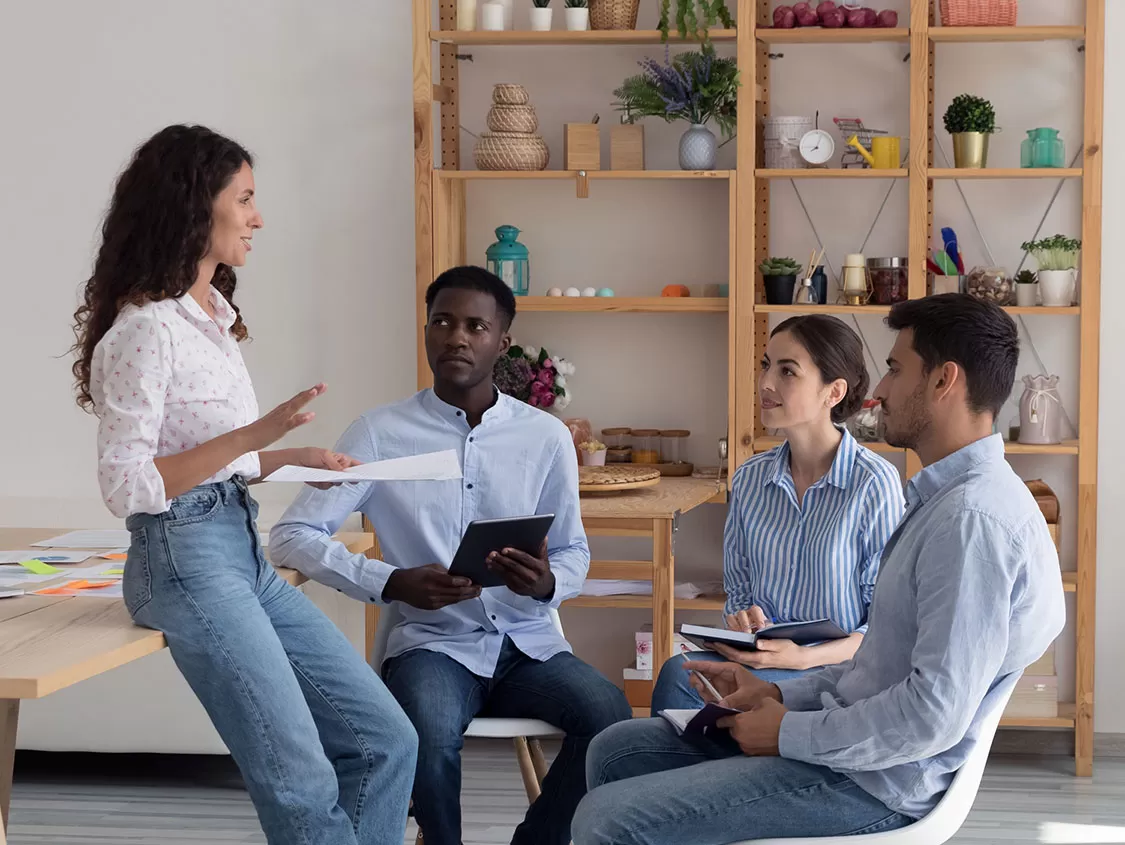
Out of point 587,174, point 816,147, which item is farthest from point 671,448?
point 816,147

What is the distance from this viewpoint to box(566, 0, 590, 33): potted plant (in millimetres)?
3619

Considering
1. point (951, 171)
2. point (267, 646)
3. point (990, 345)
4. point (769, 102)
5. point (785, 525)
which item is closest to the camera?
point (990, 345)

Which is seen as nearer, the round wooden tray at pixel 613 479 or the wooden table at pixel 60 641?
the wooden table at pixel 60 641

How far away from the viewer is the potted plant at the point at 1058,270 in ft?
11.7

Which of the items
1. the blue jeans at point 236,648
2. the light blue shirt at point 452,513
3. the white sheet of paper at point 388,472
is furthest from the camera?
the light blue shirt at point 452,513

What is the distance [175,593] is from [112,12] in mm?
2700

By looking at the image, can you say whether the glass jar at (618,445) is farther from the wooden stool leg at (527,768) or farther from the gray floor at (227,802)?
the wooden stool leg at (527,768)

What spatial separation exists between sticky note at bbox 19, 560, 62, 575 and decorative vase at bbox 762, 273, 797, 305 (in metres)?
2.11

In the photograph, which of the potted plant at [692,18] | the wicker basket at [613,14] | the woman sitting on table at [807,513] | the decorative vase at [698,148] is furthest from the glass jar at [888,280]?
the woman sitting on table at [807,513]

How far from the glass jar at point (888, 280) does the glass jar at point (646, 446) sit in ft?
2.43

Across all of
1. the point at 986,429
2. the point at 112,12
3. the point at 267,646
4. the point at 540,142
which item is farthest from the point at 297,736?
the point at 112,12

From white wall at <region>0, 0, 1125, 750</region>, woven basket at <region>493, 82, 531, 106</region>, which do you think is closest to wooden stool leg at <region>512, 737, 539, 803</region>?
white wall at <region>0, 0, 1125, 750</region>

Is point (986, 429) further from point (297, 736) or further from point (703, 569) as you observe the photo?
point (703, 569)

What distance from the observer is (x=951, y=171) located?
140 inches
